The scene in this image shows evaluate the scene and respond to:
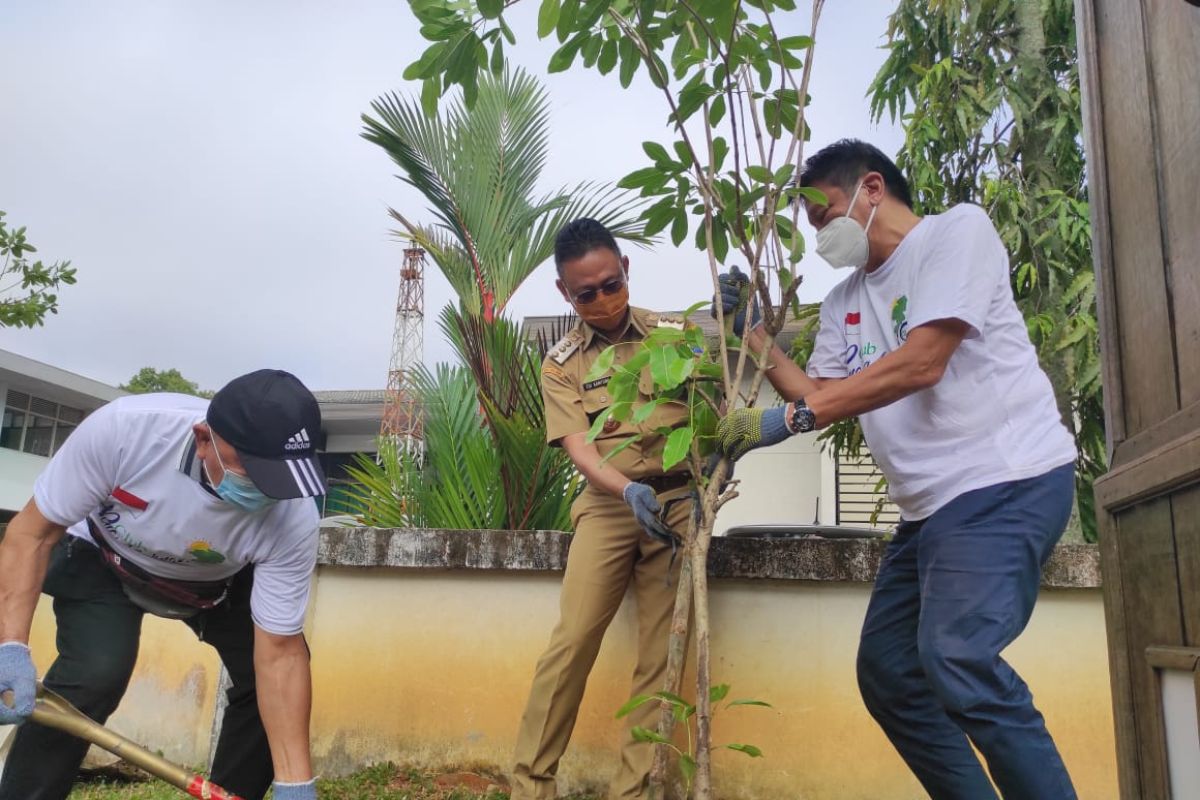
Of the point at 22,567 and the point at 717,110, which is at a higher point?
the point at 717,110

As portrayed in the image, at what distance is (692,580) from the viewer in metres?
2.33

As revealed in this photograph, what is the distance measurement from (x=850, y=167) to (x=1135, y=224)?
0.77 meters

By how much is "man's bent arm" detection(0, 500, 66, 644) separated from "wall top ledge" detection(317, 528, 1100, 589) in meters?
1.42

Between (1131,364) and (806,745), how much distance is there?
1.91 m

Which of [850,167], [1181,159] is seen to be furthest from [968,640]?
[850,167]

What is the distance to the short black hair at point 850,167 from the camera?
7.88ft

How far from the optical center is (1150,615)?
1.65 m

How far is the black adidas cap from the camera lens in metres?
2.25

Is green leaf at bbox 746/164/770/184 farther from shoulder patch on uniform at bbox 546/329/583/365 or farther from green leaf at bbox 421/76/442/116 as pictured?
shoulder patch on uniform at bbox 546/329/583/365

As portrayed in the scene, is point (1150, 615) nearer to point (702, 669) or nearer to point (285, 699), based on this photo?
point (702, 669)

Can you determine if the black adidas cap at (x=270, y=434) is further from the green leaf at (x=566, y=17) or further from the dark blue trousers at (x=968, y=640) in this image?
the dark blue trousers at (x=968, y=640)

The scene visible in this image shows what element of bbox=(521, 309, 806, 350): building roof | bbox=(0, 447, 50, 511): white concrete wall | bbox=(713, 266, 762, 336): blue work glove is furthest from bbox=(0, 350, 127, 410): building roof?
bbox=(713, 266, 762, 336): blue work glove

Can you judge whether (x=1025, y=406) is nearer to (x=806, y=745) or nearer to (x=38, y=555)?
(x=806, y=745)

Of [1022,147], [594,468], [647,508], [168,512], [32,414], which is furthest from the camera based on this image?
[32,414]
